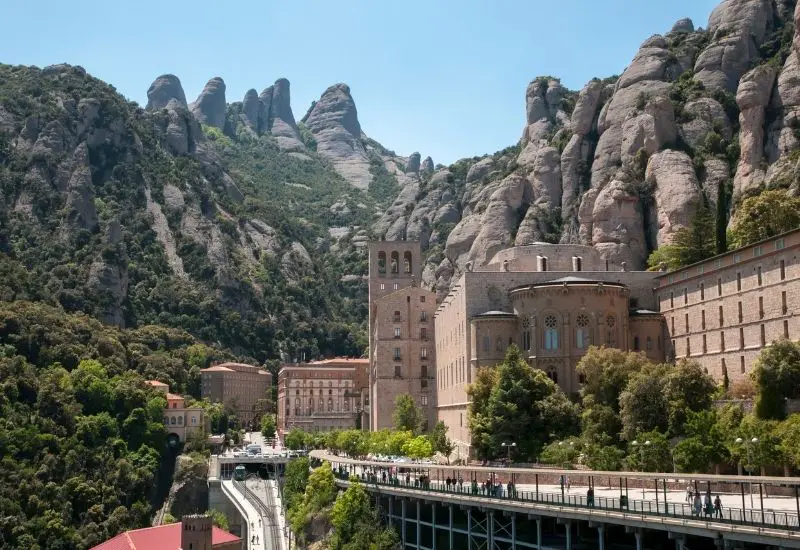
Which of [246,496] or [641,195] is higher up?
[641,195]

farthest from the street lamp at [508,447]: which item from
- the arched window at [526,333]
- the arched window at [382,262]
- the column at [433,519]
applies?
the arched window at [382,262]

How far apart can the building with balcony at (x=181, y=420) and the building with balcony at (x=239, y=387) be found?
25.2m

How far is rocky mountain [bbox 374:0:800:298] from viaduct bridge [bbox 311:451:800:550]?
41.3 meters

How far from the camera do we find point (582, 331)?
254 ft

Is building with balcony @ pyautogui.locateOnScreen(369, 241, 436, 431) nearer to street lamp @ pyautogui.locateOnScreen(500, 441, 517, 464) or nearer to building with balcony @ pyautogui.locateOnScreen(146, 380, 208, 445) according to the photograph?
building with balcony @ pyautogui.locateOnScreen(146, 380, 208, 445)

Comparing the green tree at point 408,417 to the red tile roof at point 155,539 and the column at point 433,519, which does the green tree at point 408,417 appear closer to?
the red tile roof at point 155,539

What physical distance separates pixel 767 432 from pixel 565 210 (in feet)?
281

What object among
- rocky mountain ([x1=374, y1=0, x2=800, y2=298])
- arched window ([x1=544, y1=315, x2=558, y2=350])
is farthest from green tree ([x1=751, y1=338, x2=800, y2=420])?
rocky mountain ([x1=374, y1=0, x2=800, y2=298])

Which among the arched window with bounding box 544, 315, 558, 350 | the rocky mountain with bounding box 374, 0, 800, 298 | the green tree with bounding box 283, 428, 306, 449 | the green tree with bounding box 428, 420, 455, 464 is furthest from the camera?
the green tree with bounding box 283, 428, 306, 449

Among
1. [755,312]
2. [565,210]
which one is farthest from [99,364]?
[755,312]

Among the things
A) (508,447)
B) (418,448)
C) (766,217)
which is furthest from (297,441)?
(766,217)

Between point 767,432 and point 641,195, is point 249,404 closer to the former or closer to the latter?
point 641,195

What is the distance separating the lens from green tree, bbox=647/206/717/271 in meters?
92.5

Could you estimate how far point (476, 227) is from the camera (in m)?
146
